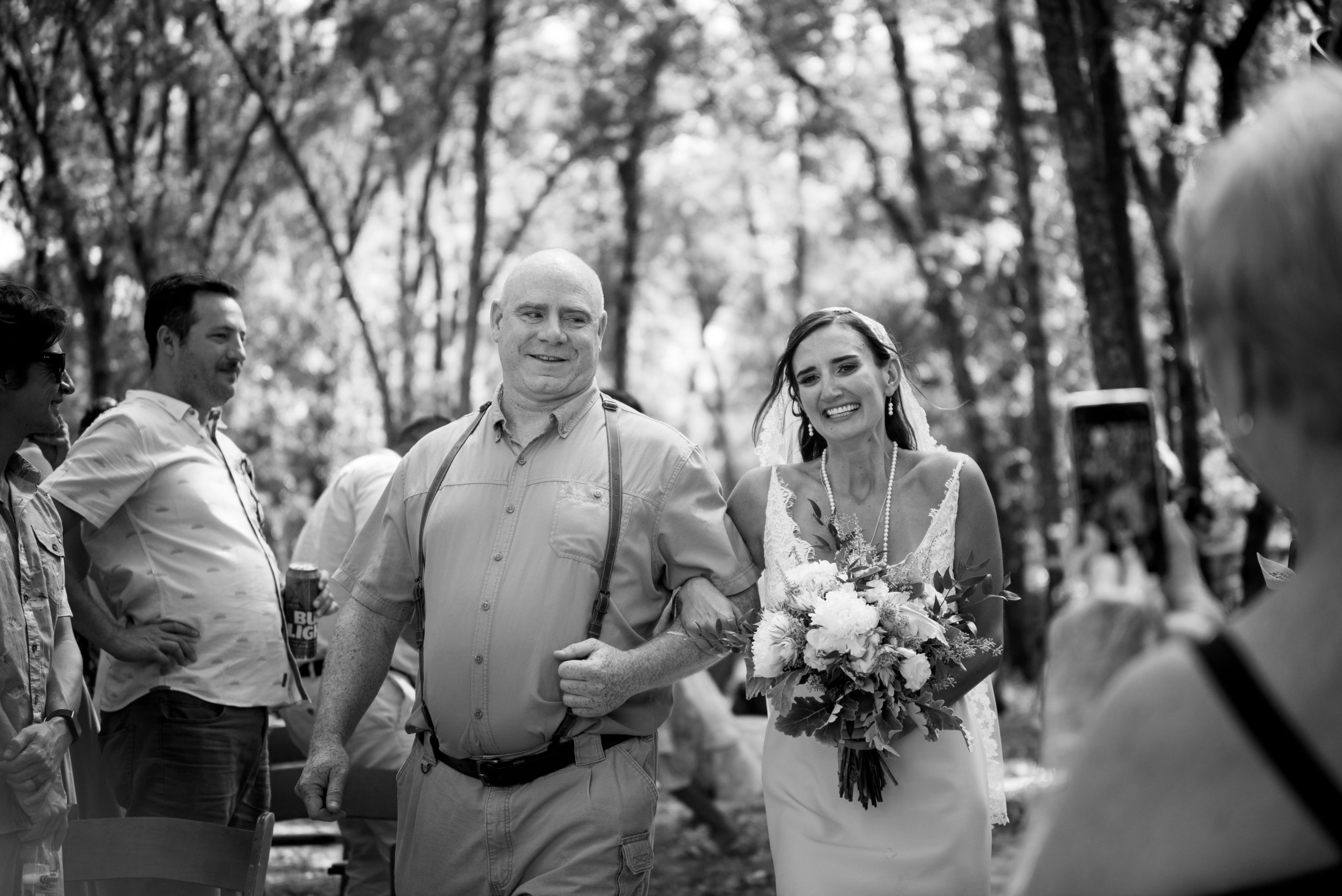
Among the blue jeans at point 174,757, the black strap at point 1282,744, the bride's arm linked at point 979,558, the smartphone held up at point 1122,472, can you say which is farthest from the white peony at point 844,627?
the black strap at point 1282,744

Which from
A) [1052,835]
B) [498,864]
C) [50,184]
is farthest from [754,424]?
[50,184]

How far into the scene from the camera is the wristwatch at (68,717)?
420cm

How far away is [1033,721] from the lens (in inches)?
647

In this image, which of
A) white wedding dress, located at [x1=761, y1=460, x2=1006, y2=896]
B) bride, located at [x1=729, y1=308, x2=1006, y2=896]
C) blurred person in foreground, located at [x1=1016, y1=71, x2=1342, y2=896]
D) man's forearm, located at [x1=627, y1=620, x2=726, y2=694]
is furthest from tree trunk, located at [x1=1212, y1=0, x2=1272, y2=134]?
blurred person in foreground, located at [x1=1016, y1=71, x2=1342, y2=896]

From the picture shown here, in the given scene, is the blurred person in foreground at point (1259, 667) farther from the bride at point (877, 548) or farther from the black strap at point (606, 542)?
the bride at point (877, 548)

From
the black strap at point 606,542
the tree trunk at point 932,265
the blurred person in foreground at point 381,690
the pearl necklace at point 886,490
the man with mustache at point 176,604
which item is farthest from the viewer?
the tree trunk at point 932,265

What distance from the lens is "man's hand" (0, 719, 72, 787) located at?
3.93 meters

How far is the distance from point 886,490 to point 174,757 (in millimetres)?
3051

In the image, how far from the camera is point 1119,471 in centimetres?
171

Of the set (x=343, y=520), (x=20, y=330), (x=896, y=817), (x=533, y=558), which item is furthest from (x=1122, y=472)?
(x=343, y=520)

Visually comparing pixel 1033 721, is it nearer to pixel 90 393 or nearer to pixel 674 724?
pixel 674 724

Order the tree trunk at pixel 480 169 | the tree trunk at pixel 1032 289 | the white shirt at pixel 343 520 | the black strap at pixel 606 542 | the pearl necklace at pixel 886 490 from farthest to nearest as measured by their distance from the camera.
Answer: the tree trunk at pixel 480 169 → the tree trunk at pixel 1032 289 → the white shirt at pixel 343 520 → the pearl necklace at pixel 886 490 → the black strap at pixel 606 542

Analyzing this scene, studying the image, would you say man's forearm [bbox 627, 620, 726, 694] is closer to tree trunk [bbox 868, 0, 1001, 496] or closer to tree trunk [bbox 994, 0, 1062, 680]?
tree trunk [bbox 994, 0, 1062, 680]

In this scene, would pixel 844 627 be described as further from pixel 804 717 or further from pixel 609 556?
pixel 609 556
